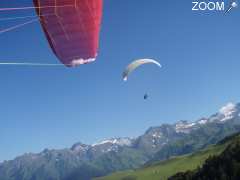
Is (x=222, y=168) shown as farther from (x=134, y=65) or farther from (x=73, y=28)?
(x=73, y=28)

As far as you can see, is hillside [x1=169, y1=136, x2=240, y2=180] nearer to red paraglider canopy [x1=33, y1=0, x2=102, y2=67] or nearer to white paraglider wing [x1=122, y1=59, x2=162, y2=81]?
white paraglider wing [x1=122, y1=59, x2=162, y2=81]

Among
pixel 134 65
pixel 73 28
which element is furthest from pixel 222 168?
pixel 73 28

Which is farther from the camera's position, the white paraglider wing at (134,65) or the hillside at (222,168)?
the hillside at (222,168)

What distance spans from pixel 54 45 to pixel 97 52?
8.00ft

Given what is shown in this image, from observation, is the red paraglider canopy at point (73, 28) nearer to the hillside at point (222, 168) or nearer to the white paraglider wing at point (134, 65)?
the white paraglider wing at point (134, 65)

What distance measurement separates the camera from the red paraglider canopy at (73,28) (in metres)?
20.9

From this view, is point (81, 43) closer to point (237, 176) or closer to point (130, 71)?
point (130, 71)

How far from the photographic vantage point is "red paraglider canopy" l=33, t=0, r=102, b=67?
20875 mm

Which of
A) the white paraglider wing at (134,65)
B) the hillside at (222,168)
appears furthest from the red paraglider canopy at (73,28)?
the hillside at (222,168)

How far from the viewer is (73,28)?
22188 mm

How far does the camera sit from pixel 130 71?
33.1m

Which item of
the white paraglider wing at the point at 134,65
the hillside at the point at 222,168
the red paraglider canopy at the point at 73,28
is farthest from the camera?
the hillside at the point at 222,168

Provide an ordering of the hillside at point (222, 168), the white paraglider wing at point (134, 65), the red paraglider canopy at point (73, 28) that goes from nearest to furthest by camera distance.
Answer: the red paraglider canopy at point (73, 28) → the white paraglider wing at point (134, 65) → the hillside at point (222, 168)

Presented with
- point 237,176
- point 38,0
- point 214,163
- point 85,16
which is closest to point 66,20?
point 85,16
